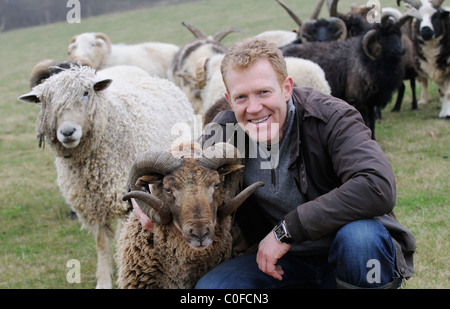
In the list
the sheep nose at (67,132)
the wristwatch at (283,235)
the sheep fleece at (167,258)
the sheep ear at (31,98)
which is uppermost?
the sheep ear at (31,98)

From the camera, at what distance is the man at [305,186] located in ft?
7.86

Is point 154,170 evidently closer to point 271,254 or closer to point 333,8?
point 271,254

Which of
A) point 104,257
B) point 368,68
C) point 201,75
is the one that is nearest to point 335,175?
point 104,257

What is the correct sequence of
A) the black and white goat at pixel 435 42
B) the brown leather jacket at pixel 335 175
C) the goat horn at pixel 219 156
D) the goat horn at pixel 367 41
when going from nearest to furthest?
1. the brown leather jacket at pixel 335 175
2. the goat horn at pixel 219 156
3. the goat horn at pixel 367 41
4. the black and white goat at pixel 435 42

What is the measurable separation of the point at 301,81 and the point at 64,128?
3534mm

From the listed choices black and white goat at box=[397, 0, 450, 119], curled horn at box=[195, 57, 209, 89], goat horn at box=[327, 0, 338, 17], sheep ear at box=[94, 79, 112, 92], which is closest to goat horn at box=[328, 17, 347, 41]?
goat horn at box=[327, 0, 338, 17]

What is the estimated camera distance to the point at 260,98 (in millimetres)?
2635

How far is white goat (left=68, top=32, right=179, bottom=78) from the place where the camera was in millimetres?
9758

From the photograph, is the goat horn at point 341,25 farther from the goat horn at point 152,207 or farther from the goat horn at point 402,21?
the goat horn at point 152,207

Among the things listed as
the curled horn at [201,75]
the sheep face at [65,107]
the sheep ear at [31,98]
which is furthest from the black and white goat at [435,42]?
the sheep ear at [31,98]

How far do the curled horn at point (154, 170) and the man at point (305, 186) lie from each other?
35 cm

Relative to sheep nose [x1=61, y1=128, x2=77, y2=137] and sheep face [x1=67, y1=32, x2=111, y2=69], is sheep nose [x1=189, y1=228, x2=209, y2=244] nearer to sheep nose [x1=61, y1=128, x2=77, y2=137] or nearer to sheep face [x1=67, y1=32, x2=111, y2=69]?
sheep nose [x1=61, y1=128, x2=77, y2=137]

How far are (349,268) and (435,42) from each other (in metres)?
7.43
